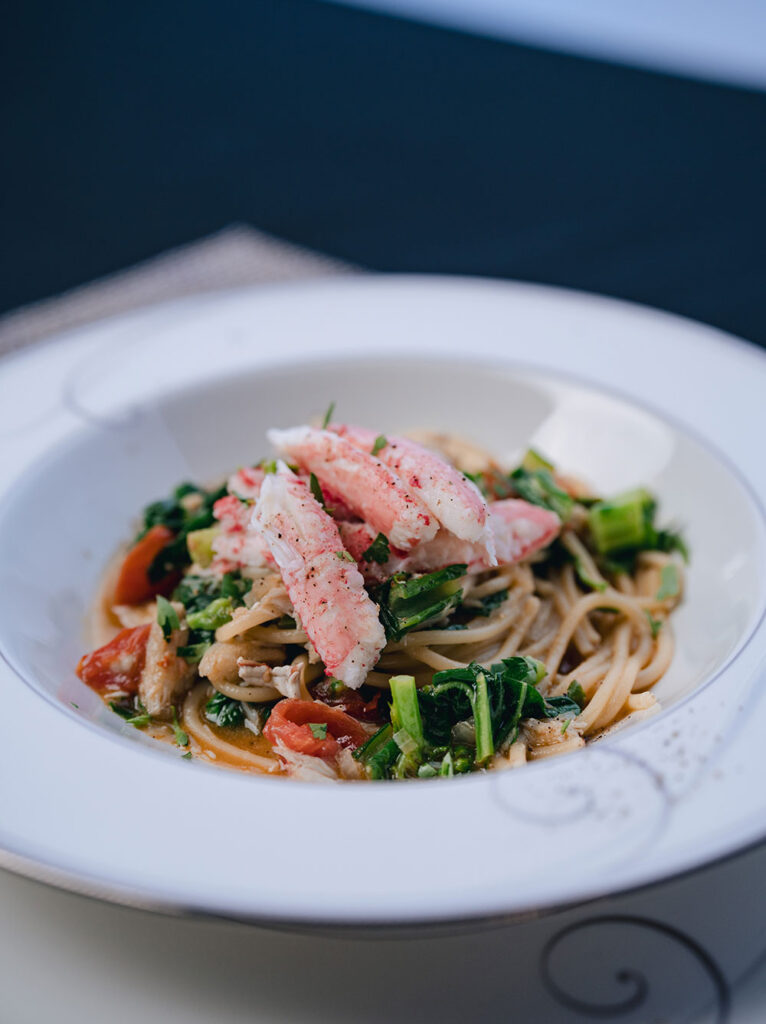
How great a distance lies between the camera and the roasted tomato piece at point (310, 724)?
363 cm

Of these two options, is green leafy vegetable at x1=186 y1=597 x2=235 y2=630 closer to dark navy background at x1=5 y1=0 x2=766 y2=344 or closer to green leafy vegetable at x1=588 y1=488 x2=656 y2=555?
green leafy vegetable at x1=588 y1=488 x2=656 y2=555

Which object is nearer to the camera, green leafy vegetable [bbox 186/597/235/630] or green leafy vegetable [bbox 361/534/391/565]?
green leafy vegetable [bbox 361/534/391/565]

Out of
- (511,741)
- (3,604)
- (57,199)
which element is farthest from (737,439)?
(57,199)

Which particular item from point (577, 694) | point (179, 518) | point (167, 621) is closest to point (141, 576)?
point (179, 518)

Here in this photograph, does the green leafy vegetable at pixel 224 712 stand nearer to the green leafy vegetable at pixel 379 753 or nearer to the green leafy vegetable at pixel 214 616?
the green leafy vegetable at pixel 214 616

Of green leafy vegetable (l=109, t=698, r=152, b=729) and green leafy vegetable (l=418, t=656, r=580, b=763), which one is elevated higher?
green leafy vegetable (l=418, t=656, r=580, b=763)

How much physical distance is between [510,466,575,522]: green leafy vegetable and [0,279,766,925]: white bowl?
A: 1.46 feet

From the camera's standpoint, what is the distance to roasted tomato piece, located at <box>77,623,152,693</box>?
13.5 feet

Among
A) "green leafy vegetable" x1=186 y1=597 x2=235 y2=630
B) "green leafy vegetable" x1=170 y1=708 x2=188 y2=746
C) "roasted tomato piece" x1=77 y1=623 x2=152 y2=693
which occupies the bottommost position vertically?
"green leafy vegetable" x1=170 y1=708 x2=188 y2=746

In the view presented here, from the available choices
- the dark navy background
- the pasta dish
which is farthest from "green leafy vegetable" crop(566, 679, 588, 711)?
the dark navy background

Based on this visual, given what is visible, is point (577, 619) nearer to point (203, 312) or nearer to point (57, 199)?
point (203, 312)

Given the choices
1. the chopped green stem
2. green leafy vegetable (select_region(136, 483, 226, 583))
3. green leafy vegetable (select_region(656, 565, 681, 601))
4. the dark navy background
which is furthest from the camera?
the dark navy background

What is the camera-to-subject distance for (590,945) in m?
2.61

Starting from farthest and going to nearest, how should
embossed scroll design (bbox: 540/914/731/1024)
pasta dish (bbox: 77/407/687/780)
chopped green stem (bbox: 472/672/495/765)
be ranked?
pasta dish (bbox: 77/407/687/780), chopped green stem (bbox: 472/672/495/765), embossed scroll design (bbox: 540/914/731/1024)
